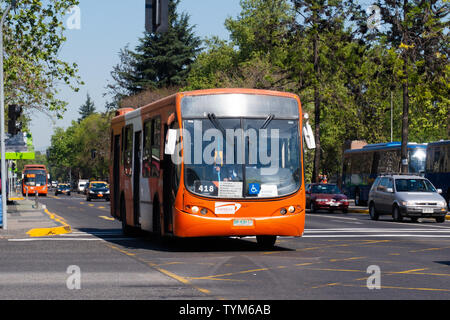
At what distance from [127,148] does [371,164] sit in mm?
31106

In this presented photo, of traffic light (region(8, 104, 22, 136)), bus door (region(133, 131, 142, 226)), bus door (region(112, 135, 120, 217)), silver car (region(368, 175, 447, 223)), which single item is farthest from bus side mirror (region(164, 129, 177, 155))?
silver car (region(368, 175, 447, 223))

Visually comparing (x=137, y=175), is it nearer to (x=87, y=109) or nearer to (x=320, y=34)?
(x=320, y=34)

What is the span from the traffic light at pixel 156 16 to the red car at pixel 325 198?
2634 cm

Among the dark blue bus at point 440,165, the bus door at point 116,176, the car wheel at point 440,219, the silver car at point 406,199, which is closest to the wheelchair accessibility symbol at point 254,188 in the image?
the bus door at point 116,176

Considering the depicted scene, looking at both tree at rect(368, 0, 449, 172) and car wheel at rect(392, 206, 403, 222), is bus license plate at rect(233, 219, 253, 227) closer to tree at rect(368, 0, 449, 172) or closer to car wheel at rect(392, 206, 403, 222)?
car wheel at rect(392, 206, 403, 222)

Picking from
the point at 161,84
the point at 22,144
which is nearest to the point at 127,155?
the point at 22,144

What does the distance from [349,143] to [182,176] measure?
49.5m

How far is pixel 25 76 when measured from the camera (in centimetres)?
3697

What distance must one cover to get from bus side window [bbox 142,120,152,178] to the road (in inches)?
66.3

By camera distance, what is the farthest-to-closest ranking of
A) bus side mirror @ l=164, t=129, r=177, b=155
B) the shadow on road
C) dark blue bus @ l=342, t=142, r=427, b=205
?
dark blue bus @ l=342, t=142, r=427, b=205
the shadow on road
bus side mirror @ l=164, t=129, r=177, b=155

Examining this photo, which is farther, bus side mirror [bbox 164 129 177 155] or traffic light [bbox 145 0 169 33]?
bus side mirror [bbox 164 129 177 155]

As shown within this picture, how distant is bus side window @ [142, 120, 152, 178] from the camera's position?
19656 mm

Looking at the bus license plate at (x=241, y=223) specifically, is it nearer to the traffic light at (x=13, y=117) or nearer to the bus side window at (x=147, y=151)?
the bus side window at (x=147, y=151)

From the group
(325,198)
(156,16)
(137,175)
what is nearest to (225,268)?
(156,16)
